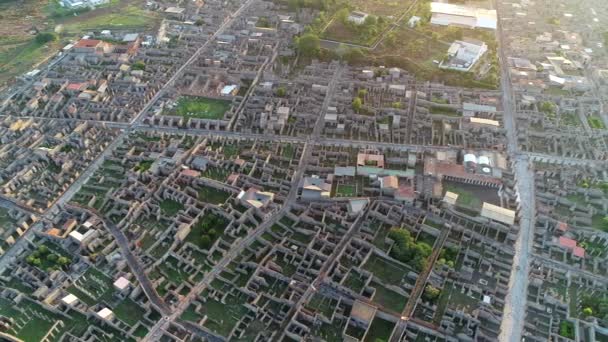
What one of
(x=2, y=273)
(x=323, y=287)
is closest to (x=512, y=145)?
(x=323, y=287)

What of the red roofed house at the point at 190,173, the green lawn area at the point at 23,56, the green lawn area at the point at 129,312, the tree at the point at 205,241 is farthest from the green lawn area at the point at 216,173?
the green lawn area at the point at 23,56

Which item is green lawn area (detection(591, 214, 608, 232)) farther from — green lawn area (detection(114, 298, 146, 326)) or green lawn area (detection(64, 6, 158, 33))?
green lawn area (detection(64, 6, 158, 33))

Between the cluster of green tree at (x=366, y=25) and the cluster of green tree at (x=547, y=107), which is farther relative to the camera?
the cluster of green tree at (x=366, y=25)

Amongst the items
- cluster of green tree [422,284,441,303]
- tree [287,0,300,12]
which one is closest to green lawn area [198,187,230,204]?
cluster of green tree [422,284,441,303]

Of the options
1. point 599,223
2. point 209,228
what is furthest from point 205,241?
point 599,223

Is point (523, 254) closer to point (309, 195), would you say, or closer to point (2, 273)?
point (309, 195)

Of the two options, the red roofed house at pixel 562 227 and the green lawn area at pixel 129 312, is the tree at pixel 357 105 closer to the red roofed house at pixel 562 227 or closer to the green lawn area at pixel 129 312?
the red roofed house at pixel 562 227

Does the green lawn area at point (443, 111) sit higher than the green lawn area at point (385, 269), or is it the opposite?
the green lawn area at point (443, 111)
